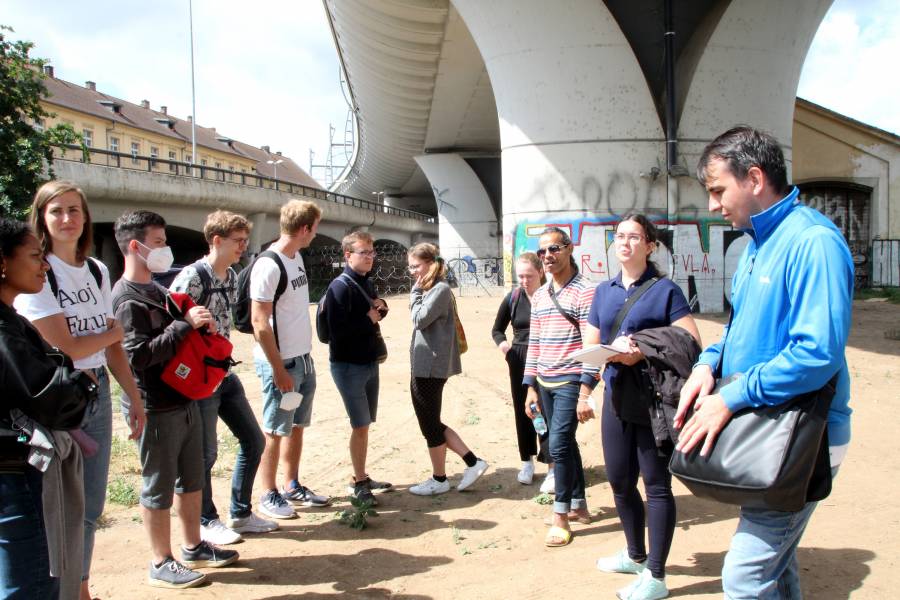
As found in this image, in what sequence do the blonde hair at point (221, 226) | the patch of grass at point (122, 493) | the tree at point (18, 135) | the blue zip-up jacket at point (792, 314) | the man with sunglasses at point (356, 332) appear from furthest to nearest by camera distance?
the tree at point (18, 135) < the patch of grass at point (122, 493) < the man with sunglasses at point (356, 332) < the blonde hair at point (221, 226) < the blue zip-up jacket at point (792, 314)

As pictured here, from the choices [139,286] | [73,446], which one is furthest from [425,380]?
[73,446]

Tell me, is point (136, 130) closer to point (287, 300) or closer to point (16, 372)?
point (287, 300)

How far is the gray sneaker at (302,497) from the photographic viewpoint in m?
5.22

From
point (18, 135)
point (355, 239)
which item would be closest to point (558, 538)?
point (355, 239)

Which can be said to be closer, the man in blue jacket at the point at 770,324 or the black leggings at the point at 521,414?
the man in blue jacket at the point at 770,324

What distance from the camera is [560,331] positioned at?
15.0 feet

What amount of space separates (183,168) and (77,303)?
3574 cm

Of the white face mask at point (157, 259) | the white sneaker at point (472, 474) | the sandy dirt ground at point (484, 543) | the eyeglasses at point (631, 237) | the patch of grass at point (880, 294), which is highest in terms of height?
the eyeglasses at point (631, 237)

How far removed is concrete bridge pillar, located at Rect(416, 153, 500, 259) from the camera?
36.2m

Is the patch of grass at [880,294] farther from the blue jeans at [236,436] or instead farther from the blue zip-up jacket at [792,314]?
the blue zip-up jacket at [792,314]

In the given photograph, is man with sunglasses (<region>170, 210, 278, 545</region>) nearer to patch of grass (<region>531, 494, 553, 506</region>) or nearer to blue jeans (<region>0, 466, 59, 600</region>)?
blue jeans (<region>0, 466, 59, 600</region>)

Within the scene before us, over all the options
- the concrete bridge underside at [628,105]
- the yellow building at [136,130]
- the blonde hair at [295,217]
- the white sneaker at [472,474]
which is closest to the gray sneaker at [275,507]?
the white sneaker at [472,474]

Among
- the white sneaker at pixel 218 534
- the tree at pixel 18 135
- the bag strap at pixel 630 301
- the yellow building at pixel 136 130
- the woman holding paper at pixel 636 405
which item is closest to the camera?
the woman holding paper at pixel 636 405

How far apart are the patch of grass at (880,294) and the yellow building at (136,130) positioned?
32.2 meters
